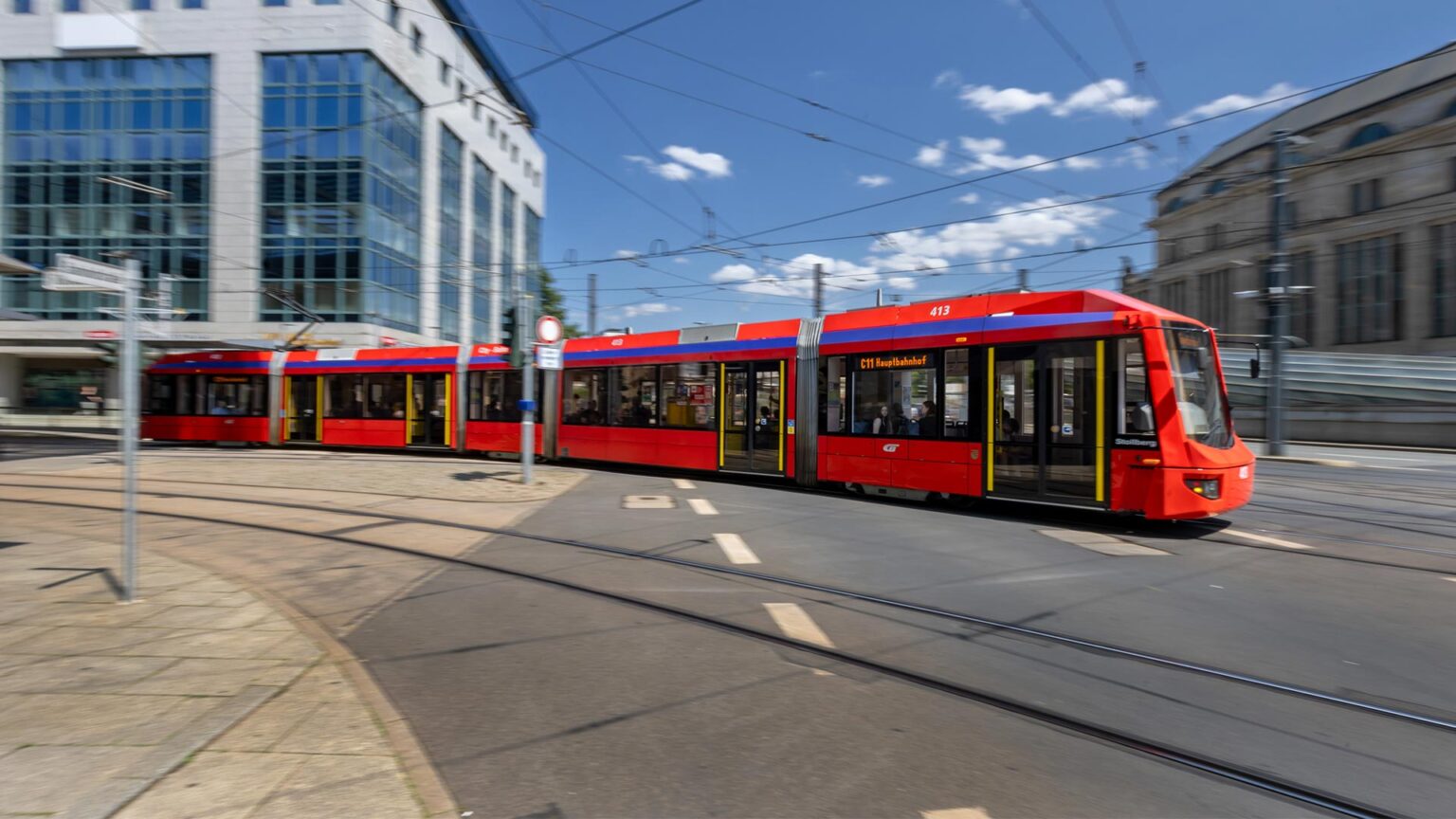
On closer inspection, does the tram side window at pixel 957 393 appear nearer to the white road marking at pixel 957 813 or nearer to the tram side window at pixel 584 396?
the white road marking at pixel 957 813

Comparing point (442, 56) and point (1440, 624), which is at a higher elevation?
point (442, 56)

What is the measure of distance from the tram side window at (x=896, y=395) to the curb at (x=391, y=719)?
27.8 feet

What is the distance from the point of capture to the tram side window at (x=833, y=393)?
12.5m

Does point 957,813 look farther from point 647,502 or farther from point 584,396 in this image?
point 584,396

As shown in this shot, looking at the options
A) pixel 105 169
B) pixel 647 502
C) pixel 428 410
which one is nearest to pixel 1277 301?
pixel 647 502

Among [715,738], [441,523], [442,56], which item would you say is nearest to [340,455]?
[441,523]

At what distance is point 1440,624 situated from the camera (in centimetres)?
545

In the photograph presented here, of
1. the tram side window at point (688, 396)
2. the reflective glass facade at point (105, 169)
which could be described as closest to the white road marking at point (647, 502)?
the tram side window at point (688, 396)

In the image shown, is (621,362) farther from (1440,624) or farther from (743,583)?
(1440,624)

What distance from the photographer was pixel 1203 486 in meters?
8.84

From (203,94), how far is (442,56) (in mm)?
12118

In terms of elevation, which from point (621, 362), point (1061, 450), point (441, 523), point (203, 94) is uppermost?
point (203, 94)

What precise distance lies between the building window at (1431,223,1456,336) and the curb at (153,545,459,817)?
2087 inches

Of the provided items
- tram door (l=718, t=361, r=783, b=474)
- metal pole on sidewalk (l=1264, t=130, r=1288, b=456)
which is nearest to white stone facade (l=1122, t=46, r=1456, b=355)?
metal pole on sidewalk (l=1264, t=130, r=1288, b=456)
